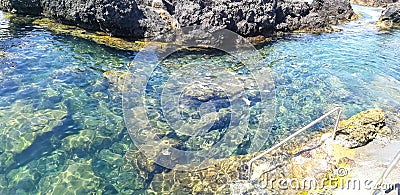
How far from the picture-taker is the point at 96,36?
1523 centimetres

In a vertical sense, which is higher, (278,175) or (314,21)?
(314,21)

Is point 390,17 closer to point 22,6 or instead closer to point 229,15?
point 229,15

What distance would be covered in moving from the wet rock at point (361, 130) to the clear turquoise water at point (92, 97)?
6.07ft

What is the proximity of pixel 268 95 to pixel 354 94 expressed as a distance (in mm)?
3618

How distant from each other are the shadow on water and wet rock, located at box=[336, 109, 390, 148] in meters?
7.49

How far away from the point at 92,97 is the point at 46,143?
261 centimetres

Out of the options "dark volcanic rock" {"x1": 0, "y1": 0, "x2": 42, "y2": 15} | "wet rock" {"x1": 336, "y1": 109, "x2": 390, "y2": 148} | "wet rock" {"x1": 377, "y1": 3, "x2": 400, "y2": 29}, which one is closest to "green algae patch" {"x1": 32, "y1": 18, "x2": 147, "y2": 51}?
"dark volcanic rock" {"x1": 0, "y1": 0, "x2": 42, "y2": 15}

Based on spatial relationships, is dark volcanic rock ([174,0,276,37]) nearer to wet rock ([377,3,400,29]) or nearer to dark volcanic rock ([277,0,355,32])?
dark volcanic rock ([277,0,355,32])

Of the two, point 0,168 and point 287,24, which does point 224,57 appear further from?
point 0,168

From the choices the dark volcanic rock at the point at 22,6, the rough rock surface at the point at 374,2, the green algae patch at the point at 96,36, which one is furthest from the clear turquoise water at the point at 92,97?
the rough rock surface at the point at 374,2

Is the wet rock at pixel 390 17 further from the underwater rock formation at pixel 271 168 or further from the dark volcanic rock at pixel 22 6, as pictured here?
the dark volcanic rock at pixel 22 6

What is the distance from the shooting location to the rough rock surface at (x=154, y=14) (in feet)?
49.7

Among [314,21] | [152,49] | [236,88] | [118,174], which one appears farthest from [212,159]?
[314,21]

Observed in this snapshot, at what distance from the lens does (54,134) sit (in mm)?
7922
